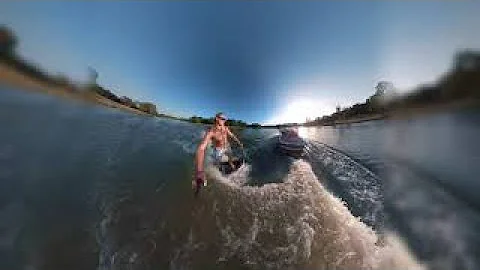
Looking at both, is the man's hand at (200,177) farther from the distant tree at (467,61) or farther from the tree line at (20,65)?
the distant tree at (467,61)

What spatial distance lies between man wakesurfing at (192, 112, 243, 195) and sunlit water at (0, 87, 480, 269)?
183 millimetres

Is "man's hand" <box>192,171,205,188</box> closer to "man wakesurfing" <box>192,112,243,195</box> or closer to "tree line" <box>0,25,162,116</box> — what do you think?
"man wakesurfing" <box>192,112,243,195</box>

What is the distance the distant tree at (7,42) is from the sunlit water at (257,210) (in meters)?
1.46

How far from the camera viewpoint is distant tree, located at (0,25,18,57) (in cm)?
226

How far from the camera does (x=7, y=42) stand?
229 cm

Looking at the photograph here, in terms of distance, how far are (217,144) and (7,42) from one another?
1329mm

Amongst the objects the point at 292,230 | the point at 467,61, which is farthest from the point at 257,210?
the point at 467,61

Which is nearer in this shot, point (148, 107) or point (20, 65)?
point (20, 65)

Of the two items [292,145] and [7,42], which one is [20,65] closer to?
[7,42]

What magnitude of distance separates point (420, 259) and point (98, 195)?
262 cm

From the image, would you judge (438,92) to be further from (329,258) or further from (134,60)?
(329,258)

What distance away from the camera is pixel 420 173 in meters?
4.55

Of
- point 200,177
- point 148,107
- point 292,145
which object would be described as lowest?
point 200,177

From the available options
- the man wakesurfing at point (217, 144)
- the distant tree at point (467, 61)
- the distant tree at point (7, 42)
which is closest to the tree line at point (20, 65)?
the distant tree at point (7, 42)
